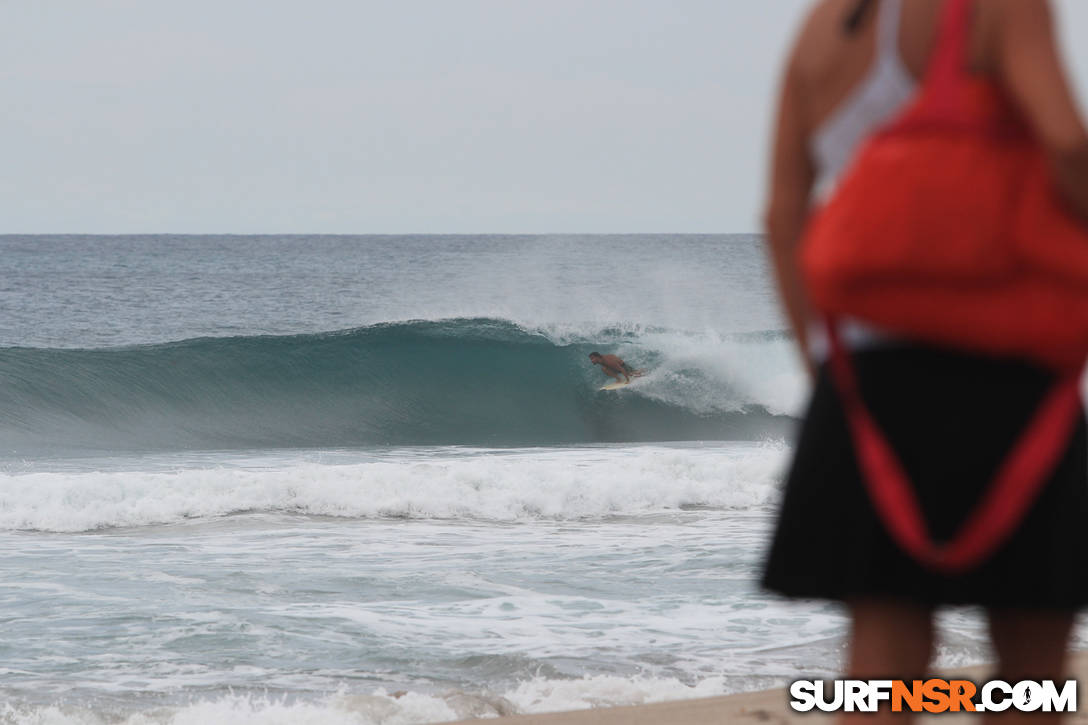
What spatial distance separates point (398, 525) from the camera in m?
8.44

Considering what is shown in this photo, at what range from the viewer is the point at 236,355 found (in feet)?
65.9

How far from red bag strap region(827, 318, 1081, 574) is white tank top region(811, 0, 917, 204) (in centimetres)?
28

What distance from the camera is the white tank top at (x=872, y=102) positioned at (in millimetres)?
1244

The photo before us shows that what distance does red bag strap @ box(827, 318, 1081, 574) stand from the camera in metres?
1.20

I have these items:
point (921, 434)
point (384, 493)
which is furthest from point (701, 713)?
point (384, 493)

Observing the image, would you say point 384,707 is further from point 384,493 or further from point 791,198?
point 384,493

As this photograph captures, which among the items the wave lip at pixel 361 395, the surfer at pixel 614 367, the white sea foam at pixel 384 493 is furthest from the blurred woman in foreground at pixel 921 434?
the surfer at pixel 614 367

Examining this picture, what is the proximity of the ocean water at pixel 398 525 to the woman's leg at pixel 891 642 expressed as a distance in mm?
2780

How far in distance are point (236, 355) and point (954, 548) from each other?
1965cm

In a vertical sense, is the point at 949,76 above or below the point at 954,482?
above

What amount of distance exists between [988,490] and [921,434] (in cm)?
8

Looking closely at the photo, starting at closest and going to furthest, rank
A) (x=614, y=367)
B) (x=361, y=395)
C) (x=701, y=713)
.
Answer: (x=701, y=713) → (x=361, y=395) → (x=614, y=367)

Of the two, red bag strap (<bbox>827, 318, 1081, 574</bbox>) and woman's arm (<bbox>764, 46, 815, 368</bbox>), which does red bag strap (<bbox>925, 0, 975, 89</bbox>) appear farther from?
red bag strap (<bbox>827, 318, 1081, 574</bbox>)

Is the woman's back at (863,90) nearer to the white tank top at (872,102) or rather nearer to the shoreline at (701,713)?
the white tank top at (872,102)
